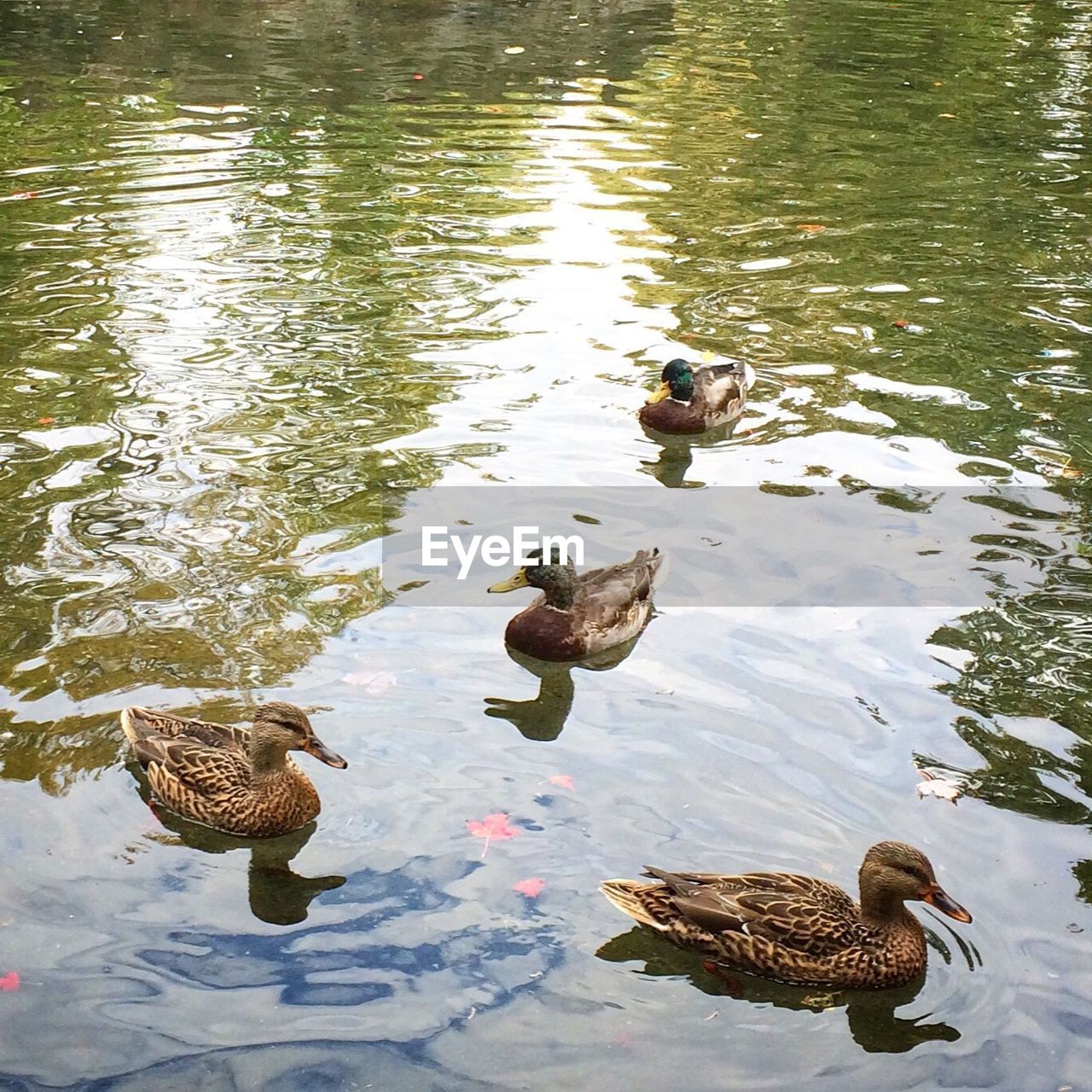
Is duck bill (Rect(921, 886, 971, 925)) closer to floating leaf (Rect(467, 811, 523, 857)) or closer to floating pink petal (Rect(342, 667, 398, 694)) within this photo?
floating leaf (Rect(467, 811, 523, 857))

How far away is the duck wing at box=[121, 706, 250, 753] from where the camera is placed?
6.02m

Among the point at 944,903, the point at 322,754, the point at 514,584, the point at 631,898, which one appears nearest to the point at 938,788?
the point at 944,903

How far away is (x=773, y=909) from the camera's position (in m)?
5.10

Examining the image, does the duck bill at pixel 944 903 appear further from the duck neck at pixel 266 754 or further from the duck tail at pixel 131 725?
the duck tail at pixel 131 725

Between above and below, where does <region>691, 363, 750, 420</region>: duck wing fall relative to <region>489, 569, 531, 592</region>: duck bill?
above

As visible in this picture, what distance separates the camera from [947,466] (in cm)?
885

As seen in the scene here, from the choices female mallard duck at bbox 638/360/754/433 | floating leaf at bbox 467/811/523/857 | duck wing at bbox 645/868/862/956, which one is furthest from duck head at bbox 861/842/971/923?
female mallard duck at bbox 638/360/754/433

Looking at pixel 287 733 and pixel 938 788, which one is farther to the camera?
pixel 938 788

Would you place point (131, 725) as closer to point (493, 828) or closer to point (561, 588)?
point (493, 828)

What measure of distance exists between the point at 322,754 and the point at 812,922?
199 cm

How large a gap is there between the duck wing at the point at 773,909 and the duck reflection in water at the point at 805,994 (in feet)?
0.57

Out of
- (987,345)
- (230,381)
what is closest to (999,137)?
(987,345)

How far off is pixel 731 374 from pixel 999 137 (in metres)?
8.28

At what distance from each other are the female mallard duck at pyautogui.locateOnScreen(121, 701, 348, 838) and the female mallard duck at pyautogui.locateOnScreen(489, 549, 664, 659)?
1535mm
